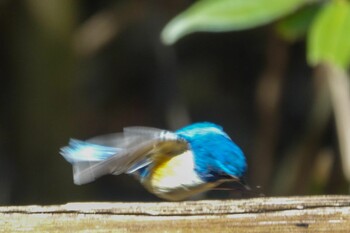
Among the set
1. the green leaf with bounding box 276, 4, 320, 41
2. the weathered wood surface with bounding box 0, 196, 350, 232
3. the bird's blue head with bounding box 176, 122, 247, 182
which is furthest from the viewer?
the green leaf with bounding box 276, 4, 320, 41

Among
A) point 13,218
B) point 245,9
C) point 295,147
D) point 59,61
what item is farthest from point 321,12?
point 295,147

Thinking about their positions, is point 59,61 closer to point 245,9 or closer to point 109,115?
point 109,115

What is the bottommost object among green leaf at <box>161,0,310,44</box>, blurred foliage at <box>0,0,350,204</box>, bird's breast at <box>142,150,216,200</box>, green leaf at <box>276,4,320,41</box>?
blurred foliage at <box>0,0,350,204</box>

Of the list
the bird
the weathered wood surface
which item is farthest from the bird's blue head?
the weathered wood surface

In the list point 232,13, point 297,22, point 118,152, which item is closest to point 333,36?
point 232,13

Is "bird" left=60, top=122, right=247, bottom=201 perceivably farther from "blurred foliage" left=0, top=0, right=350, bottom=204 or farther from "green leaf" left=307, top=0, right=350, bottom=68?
"blurred foliage" left=0, top=0, right=350, bottom=204

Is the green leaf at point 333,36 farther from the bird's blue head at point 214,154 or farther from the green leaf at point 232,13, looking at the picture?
the bird's blue head at point 214,154
